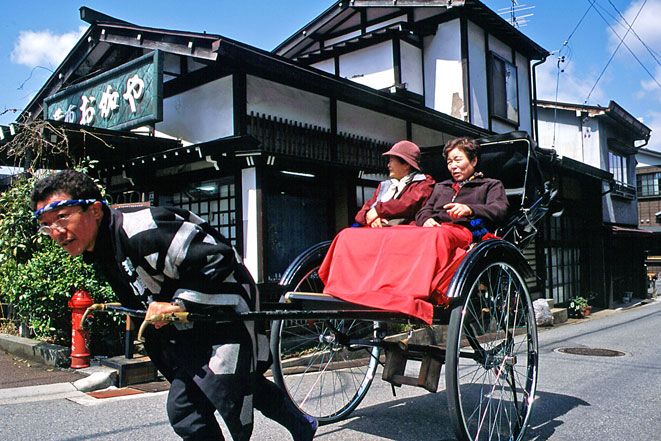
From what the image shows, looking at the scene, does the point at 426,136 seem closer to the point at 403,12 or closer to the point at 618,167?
the point at 403,12

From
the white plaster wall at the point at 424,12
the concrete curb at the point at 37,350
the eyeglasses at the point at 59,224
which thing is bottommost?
the concrete curb at the point at 37,350

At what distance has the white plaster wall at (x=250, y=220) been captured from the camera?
841 centimetres

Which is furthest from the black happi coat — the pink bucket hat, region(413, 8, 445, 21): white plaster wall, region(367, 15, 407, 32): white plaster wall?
region(367, 15, 407, 32): white plaster wall

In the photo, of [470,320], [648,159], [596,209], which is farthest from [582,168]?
[648,159]

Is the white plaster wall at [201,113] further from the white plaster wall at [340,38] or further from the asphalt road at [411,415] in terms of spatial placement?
the white plaster wall at [340,38]

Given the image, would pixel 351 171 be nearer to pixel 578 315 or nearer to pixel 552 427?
pixel 552 427

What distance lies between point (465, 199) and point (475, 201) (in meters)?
0.09

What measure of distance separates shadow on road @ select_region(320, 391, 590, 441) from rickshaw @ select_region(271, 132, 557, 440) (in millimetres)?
194

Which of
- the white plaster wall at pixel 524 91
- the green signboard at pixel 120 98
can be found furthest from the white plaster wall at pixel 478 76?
the green signboard at pixel 120 98

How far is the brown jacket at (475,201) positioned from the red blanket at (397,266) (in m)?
0.27

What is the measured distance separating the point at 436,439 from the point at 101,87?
29.3 ft

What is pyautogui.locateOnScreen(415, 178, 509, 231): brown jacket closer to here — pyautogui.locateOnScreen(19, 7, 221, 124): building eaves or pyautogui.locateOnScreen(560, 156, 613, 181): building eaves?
pyautogui.locateOnScreen(19, 7, 221, 124): building eaves

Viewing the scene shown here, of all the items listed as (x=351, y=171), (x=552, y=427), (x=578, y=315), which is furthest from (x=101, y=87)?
(x=578, y=315)

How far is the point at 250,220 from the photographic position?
8.54 meters
